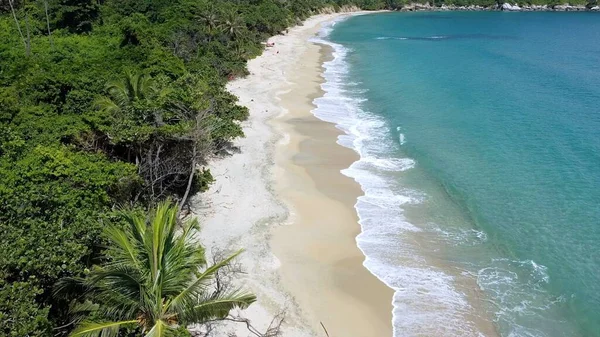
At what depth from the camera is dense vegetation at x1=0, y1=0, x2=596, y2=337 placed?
1255 centimetres

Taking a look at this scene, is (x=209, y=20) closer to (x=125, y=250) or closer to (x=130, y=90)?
(x=130, y=90)

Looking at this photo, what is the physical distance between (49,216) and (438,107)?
1289 inches

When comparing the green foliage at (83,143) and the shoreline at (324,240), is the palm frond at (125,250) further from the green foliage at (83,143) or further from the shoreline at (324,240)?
the shoreline at (324,240)

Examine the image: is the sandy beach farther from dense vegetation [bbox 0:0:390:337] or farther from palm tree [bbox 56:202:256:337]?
palm tree [bbox 56:202:256:337]

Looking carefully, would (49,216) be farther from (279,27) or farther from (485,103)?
(279,27)

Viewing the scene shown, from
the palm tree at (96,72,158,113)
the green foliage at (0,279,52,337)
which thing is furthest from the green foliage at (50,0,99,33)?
the green foliage at (0,279,52,337)

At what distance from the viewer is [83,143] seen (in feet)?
69.8

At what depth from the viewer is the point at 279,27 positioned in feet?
270

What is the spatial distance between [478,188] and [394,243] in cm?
796

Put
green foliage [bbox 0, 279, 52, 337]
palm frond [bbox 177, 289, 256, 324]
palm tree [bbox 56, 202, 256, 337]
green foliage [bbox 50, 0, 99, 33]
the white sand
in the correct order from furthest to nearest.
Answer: green foliage [bbox 50, 0, 99, 33], the white sand, palm frond [bbox 177, 289, 256, 324], palm tree [bbox 56, 202, 256, 337], green foliage [bbox 0, 279, 52, 337]

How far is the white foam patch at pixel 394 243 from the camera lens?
663 inches

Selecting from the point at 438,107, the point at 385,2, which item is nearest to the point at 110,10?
the point at 438,107

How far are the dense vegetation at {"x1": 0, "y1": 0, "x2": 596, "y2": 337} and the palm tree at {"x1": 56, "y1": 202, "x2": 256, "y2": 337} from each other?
1224 millimetres

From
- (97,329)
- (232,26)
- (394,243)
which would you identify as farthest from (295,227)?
(232,26)
